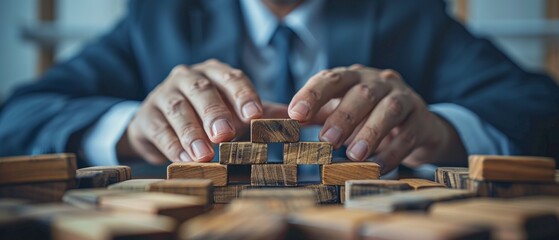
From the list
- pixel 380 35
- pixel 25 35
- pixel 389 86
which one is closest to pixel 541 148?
pixel 389 86

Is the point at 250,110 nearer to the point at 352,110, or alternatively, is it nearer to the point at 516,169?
the point at 352,110

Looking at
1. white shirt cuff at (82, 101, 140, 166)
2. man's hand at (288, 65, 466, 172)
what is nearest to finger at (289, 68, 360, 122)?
man's hand at (288, 65, 466, 172)

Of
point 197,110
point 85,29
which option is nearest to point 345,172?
point 197,110

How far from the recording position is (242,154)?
786 millimetres

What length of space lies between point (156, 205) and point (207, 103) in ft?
1.53

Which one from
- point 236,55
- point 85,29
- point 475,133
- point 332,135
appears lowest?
point 475,133

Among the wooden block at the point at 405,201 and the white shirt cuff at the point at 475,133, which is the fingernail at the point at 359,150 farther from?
the white shirt cuff at the point at 475,133

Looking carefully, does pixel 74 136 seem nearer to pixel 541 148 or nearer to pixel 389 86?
pixel 389 86

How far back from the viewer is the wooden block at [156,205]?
558 millimetres

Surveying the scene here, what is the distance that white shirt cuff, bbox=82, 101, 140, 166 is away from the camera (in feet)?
4.62

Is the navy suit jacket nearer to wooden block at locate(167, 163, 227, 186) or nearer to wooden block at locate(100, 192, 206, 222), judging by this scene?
wooden block at locate(167, 163, 227, 186)

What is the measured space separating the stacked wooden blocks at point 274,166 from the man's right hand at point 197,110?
0.13 m

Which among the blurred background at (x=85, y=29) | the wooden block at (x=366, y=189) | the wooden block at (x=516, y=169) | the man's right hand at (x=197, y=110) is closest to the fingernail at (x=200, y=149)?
the man's right hand at (x=197, y=110)

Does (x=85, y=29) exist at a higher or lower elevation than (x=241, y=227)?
higher
